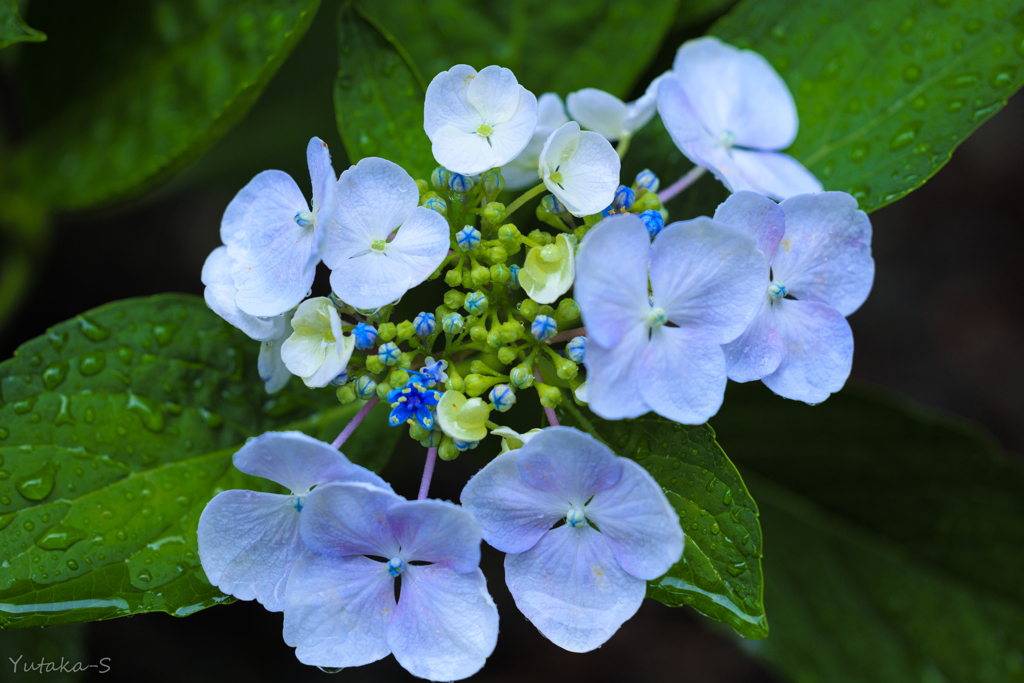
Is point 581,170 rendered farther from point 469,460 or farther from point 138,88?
point 138,88

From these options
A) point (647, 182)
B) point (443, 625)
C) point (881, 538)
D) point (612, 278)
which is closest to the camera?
point (612, 278)

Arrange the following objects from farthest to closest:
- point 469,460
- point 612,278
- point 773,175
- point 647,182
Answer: point 469,460 → point 773,175 → point 647,182 → point 612,278

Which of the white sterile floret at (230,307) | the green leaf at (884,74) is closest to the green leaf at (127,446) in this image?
the white sterile floret at (230,307)

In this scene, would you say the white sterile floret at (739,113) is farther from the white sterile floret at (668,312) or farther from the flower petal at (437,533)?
the flower petal at (437,533)

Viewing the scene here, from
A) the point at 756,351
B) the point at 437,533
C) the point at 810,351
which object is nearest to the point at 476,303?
the point at 437,533

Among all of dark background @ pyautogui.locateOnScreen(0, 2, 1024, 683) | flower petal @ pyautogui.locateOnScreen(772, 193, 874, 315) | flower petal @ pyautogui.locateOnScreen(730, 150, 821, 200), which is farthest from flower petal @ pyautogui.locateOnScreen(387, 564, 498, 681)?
dark background @ pyautogui.locateOnScreen(0, 2, 1024, 683)

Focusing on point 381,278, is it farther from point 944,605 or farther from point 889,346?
point 889,346

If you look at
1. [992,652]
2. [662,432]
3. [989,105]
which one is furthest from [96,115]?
[992,652]
